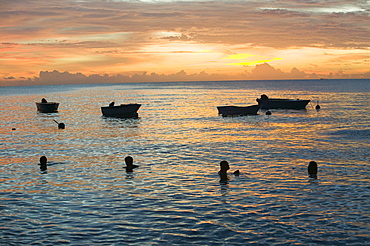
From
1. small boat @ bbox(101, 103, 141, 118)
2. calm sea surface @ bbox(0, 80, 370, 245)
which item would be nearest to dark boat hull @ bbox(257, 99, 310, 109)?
small boat @ bbox(101, 103, 141, 118)

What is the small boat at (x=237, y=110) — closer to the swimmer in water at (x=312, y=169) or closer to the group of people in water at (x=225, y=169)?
the group of people in water at (x=225, y=169)

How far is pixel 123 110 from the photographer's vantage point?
2451 inches

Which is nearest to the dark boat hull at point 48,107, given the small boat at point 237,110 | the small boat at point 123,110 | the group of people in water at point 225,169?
the small boat at point 123,110

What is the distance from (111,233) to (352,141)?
1104 inches

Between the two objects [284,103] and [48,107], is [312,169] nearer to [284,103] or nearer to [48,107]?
[284,103]

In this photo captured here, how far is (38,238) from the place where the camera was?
13.2 metres

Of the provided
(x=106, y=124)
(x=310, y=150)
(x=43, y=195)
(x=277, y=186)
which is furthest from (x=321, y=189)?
(x=106, y=124)

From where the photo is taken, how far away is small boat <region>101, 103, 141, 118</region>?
61987mm

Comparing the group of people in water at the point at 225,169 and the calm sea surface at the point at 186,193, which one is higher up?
the group of people in water at the point at 225,169

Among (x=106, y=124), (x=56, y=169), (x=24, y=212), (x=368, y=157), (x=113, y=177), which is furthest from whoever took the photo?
(x=106, y=124)

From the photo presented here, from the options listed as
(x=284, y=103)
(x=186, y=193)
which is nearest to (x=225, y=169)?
(x=186, y=193)

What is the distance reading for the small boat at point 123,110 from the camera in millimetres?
61987

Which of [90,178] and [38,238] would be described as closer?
[38,238]

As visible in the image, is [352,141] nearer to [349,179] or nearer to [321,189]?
[349,179]
